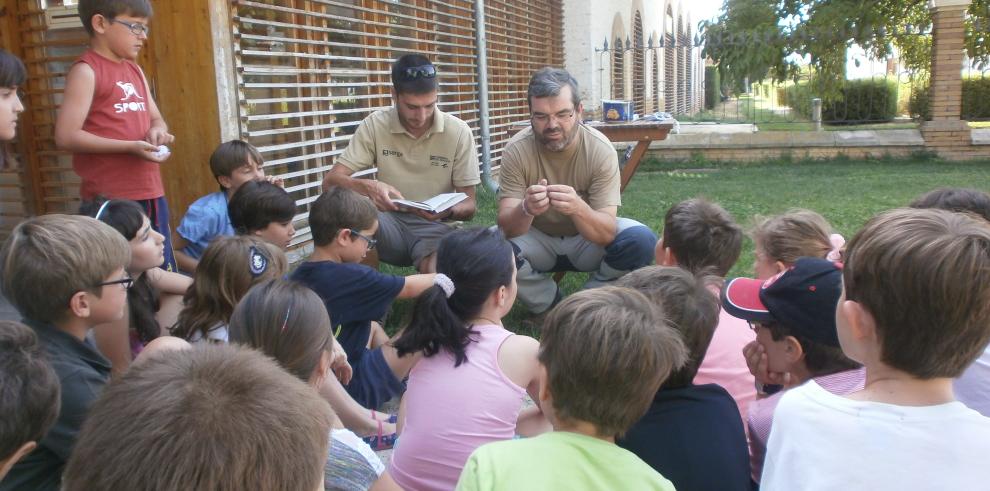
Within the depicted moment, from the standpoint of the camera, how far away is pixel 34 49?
5363mm

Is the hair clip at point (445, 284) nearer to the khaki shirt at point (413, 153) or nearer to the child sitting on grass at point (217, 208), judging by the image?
the child sitting on grass at point (217, 208)

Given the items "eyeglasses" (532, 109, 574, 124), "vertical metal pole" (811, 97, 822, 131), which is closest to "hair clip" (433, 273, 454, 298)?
"eyeglasses" (532, 109, 574, 124)

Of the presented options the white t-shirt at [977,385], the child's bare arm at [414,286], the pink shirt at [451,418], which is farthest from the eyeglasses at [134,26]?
the white t-shirt at [977,385]

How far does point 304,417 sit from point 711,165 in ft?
41.7

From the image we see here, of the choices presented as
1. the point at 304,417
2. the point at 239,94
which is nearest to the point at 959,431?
the point at 304,417

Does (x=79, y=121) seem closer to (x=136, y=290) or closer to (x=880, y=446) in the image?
(x=136, y=290)

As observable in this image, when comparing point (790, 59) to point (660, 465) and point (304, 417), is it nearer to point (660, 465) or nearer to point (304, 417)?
point (660, 465)

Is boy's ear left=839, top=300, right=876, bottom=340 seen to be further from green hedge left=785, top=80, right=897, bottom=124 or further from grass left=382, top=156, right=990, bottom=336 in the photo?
green hedge left=785, top=80, right=897, bottom=124

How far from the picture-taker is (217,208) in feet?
13.4

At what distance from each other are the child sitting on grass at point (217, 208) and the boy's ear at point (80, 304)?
1623 millimetres

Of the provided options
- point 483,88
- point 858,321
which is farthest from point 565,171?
point 483,88

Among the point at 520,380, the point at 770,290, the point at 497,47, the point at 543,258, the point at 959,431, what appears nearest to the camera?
the point at 959,431

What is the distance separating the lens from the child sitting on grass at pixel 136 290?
300cm

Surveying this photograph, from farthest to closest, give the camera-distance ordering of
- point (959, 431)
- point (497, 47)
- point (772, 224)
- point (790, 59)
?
point (790, 59)
point (497, 47)
point (772, 224)
point (959, 431)
